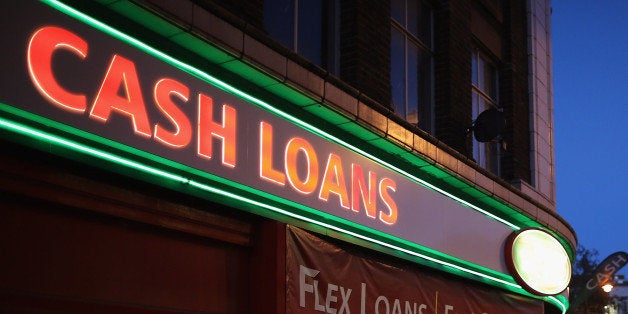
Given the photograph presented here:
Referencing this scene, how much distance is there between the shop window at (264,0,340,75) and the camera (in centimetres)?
875

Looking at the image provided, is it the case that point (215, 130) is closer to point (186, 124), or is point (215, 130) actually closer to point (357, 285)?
point (186, 124)

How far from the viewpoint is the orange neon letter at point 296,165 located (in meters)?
7.34

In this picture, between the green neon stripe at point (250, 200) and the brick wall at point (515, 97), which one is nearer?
the green neon stripe at point (250, 200)

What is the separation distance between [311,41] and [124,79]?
402cm

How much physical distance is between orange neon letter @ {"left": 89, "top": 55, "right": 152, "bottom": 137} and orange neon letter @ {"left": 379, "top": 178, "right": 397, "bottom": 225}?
345 cm

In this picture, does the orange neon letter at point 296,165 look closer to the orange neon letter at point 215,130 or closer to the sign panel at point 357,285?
the sign panel at point 357,285

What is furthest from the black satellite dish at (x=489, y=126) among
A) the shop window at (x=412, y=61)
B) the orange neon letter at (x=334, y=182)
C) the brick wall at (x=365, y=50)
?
the orange neon letter at (x=334, y=182)

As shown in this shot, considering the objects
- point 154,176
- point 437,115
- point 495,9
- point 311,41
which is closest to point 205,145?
point 154,176

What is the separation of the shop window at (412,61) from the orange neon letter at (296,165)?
11.1ft

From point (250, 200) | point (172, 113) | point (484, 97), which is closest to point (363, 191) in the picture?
point (250, 200)

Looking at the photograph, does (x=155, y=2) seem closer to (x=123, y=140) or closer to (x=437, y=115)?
(x=123, y=140)

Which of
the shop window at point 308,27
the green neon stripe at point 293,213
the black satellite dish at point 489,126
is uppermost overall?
the shop window at point 308,27

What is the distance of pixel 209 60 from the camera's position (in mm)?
6625

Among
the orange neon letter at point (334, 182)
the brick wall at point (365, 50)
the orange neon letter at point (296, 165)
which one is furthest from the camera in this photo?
the brick wall at point (365, 50)
